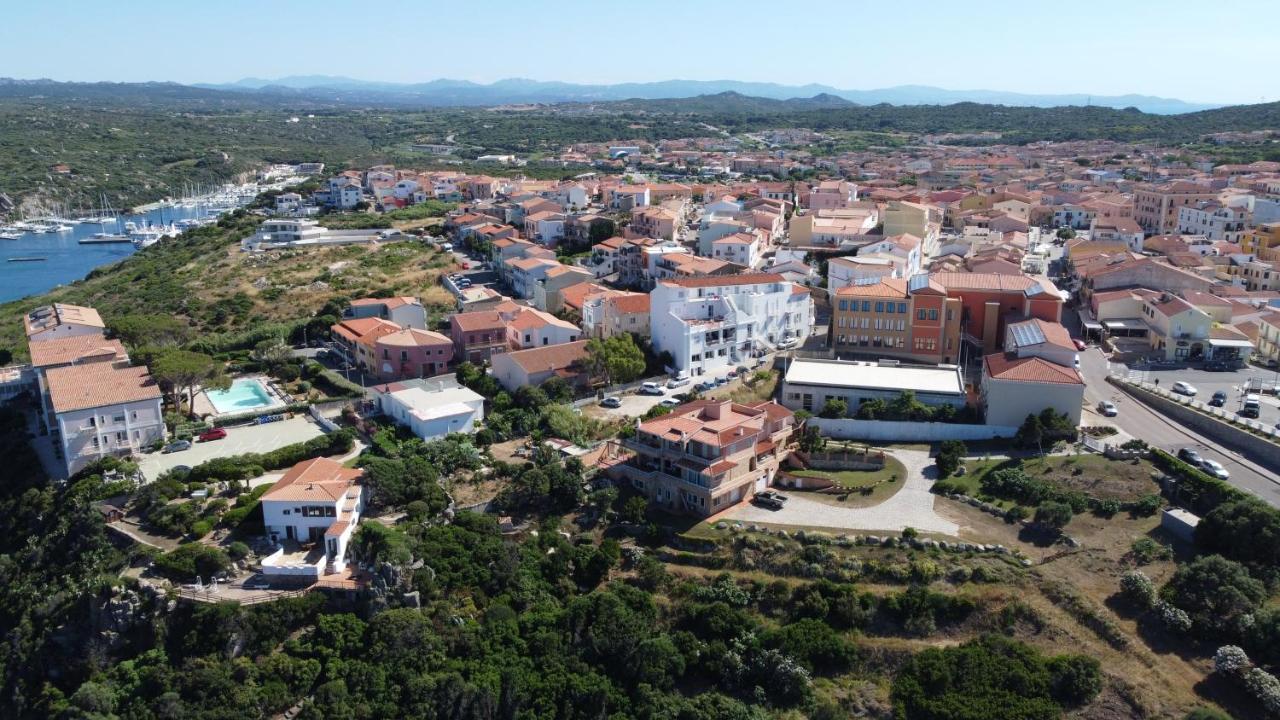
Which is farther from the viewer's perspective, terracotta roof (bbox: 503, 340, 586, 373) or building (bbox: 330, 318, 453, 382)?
building (bbox: 330, 318, 453, 382)

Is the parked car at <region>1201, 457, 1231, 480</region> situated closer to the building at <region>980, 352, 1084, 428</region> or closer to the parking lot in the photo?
the building at <region>980, 352, 1084, 428</region>

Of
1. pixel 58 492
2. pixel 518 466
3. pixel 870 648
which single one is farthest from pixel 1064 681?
pixel 58 492

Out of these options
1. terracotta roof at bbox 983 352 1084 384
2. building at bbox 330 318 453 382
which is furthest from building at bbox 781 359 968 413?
building at bbox 330 318 453 382

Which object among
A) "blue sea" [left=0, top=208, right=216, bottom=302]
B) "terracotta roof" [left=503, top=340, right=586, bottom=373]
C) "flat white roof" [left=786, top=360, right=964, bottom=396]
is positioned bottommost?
"blue sea" [left=0, top=208, right=216, bottom=302]

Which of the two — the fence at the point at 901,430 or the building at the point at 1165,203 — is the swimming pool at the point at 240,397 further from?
the building at the point at 1165,203

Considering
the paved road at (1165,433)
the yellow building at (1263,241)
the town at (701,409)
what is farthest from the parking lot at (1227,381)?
the yellow building at (1263,241)

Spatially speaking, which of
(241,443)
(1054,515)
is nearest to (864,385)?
(1054,515)
